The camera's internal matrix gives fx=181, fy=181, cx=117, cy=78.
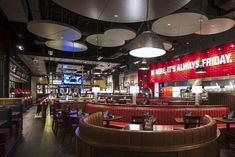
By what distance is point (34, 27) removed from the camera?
6.41 meters

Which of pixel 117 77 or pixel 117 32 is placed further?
pixel 117 77

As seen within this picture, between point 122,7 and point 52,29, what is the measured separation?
297 cm

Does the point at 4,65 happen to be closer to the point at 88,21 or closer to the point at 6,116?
the point at 88,21

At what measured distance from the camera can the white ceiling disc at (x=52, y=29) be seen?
6.04m

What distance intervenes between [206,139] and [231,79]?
306 inches

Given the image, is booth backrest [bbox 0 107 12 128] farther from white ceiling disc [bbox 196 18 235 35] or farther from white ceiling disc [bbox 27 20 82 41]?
white ceiling disc [bbox 196 18 235 35]

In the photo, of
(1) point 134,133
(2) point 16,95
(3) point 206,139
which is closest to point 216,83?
(3) point 206,139

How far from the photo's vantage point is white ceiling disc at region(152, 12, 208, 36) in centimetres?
554

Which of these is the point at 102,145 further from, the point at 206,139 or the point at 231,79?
the point at 231,79

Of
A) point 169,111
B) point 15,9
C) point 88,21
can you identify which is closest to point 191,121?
point 169,111

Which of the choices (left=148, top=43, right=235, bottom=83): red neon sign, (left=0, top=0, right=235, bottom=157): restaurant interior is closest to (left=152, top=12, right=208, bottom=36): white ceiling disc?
(left=0, top=0, right=235, bottom=157): restaurant interior

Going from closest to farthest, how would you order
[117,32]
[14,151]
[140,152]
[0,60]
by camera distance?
1. [140,152]
2. [14,151]
3. [117,32]
4. [0,60]

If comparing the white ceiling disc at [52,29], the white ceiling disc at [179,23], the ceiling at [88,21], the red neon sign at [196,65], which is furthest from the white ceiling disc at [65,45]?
the red neon sign at [196,65]

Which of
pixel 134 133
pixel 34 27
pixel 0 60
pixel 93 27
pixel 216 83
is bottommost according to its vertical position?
pixel 134 133
